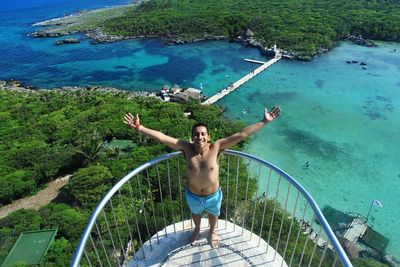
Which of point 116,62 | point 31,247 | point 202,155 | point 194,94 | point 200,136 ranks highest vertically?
point 200,136

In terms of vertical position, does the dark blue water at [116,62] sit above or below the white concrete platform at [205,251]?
below

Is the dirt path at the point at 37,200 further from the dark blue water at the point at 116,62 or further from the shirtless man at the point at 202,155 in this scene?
the dark blue water at the point at 116,62

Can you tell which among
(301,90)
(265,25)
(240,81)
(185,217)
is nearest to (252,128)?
(185,217)

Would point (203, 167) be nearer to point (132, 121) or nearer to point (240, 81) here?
point (132, 121)

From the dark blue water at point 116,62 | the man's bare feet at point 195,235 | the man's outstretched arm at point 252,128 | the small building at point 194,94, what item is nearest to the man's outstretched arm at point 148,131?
the man's outstretched arm at point 252,128

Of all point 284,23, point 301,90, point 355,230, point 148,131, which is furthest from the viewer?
point 284,23

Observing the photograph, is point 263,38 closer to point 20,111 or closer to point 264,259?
point 20,111

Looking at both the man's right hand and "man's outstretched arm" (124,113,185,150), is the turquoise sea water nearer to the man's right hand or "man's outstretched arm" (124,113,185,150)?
"man's outstretched arm" (124,113,185,150)
